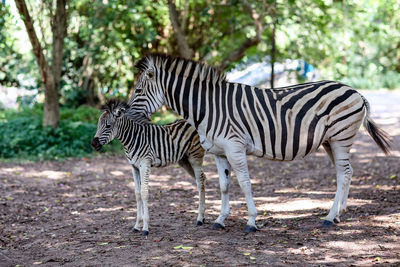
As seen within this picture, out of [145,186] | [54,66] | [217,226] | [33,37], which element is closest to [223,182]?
[217,226]

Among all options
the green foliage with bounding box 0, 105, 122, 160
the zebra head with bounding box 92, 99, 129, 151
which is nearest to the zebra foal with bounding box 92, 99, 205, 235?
the zebra head with bounding box 92, 99, 129, 151

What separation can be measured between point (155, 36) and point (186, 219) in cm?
940

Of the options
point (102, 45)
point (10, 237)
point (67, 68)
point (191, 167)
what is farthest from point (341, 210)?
point (67, 68)

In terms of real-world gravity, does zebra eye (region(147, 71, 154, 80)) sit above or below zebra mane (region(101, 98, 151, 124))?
above

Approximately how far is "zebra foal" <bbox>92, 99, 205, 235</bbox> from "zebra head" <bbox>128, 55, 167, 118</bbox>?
0.15 m

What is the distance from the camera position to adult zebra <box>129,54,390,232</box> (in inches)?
256

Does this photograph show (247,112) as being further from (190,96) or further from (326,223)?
(326,223)

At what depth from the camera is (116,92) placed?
18.0m

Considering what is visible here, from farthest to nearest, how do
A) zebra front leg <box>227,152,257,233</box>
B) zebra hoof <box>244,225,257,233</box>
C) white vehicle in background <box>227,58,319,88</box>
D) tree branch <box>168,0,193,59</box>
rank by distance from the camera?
white vehicle in background <box>227,58,319,88</box> → tree branch <box>168,0,193,59</box> → zebra hoof <box>244,225,257,233</box> → zebra front leg <box>227,152,257,233</box>

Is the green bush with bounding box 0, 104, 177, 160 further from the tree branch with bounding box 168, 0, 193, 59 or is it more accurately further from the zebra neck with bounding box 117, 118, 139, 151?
the zebra neck with bounding box 117, 118, 139, 151

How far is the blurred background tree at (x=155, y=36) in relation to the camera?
13.9 metres

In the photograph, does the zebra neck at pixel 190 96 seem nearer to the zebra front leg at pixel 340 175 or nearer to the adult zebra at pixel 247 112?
the adult zebra at pixel 247 112

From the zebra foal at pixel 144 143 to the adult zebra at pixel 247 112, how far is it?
0.92ft

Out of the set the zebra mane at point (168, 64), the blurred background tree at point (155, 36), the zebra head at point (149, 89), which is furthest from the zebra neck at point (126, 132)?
the blurred background tree at point (155, 36)
